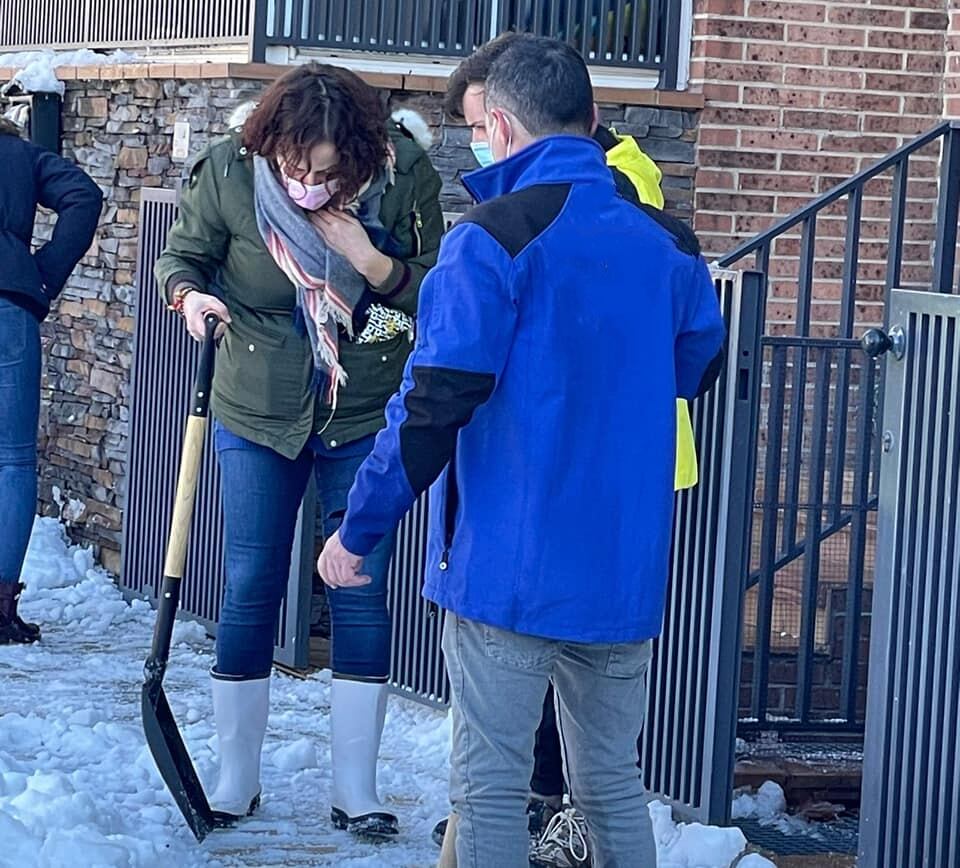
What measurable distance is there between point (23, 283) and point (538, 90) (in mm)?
3672

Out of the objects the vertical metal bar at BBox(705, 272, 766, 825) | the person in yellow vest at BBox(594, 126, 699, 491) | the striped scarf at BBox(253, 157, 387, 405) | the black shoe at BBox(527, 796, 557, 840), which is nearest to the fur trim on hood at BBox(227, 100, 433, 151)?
the striped scarf at BBox(253, 157, 387, 405)

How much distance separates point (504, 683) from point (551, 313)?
2.29ft

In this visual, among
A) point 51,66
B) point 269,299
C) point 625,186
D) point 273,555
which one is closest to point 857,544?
point 273,555

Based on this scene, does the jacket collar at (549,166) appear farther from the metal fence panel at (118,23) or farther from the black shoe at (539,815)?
the metal fence panel at (118,23)

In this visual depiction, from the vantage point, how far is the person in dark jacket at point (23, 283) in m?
6.86

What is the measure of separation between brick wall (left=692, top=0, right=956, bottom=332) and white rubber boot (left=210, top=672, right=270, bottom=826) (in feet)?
12.9

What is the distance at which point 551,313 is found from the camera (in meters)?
3.51

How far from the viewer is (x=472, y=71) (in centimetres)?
434

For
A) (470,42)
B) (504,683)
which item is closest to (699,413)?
(504,683)

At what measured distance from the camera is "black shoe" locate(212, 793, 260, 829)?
4.95 meters

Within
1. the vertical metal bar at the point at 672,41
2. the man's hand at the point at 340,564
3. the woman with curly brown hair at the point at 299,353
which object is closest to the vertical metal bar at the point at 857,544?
the vertical metal bar at the point at 672,41

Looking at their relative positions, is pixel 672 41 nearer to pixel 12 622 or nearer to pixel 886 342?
pixel 12 622

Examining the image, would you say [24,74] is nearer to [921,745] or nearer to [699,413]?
[699,413]

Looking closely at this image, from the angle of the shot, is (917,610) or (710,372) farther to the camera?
(917,610)
